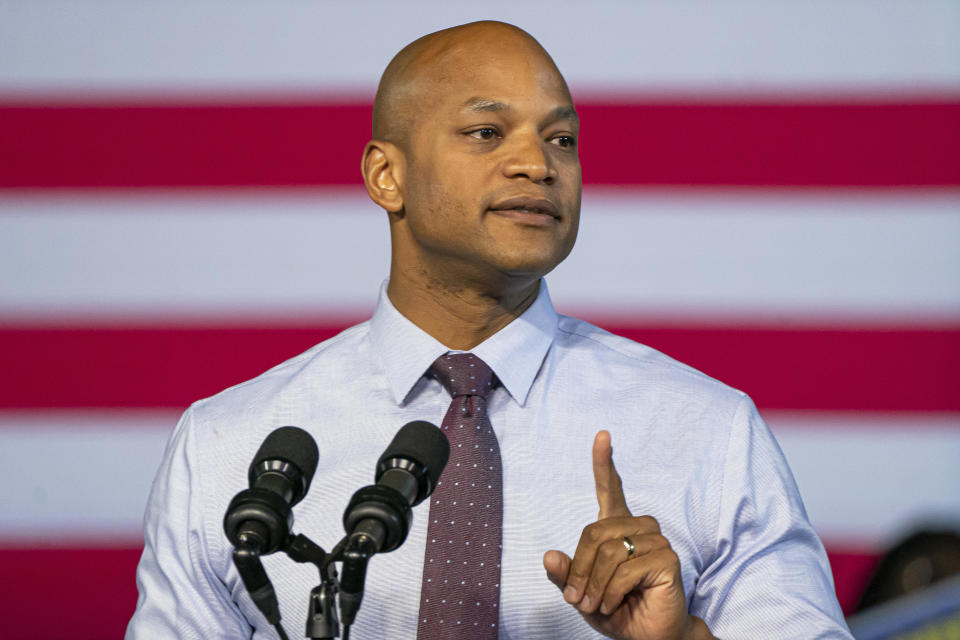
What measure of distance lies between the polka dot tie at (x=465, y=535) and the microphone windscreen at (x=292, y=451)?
0.37m

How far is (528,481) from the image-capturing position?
1391 mm

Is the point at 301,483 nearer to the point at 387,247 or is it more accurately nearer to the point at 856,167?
the point at 387,247

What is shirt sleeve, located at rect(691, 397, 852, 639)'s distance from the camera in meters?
1.28

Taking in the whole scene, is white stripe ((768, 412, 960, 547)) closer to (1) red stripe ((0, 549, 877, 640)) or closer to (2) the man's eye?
(2) the man's eye

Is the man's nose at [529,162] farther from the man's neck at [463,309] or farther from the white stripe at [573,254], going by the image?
the white stripe at [573,254]

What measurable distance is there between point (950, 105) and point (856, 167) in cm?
25

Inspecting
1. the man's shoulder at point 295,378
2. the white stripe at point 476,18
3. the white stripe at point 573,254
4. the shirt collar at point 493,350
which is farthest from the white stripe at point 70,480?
the shirt collar at point 493,350

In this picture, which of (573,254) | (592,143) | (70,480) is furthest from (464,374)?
(70,480)

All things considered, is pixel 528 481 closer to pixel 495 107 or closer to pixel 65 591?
pixel 495 107

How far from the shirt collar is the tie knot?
0.01m

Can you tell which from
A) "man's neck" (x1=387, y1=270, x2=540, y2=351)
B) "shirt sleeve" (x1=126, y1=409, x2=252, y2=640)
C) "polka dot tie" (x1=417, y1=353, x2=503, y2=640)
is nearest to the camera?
"polka dot tie" (x1=417, y1=353, x2=503, y2=640)

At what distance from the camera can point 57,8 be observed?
8.20 feet

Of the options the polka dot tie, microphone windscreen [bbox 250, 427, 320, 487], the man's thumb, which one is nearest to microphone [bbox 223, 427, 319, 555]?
microphone windscreen [bbox 250, 427, 320, 487]

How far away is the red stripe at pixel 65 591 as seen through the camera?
97.0 inches
